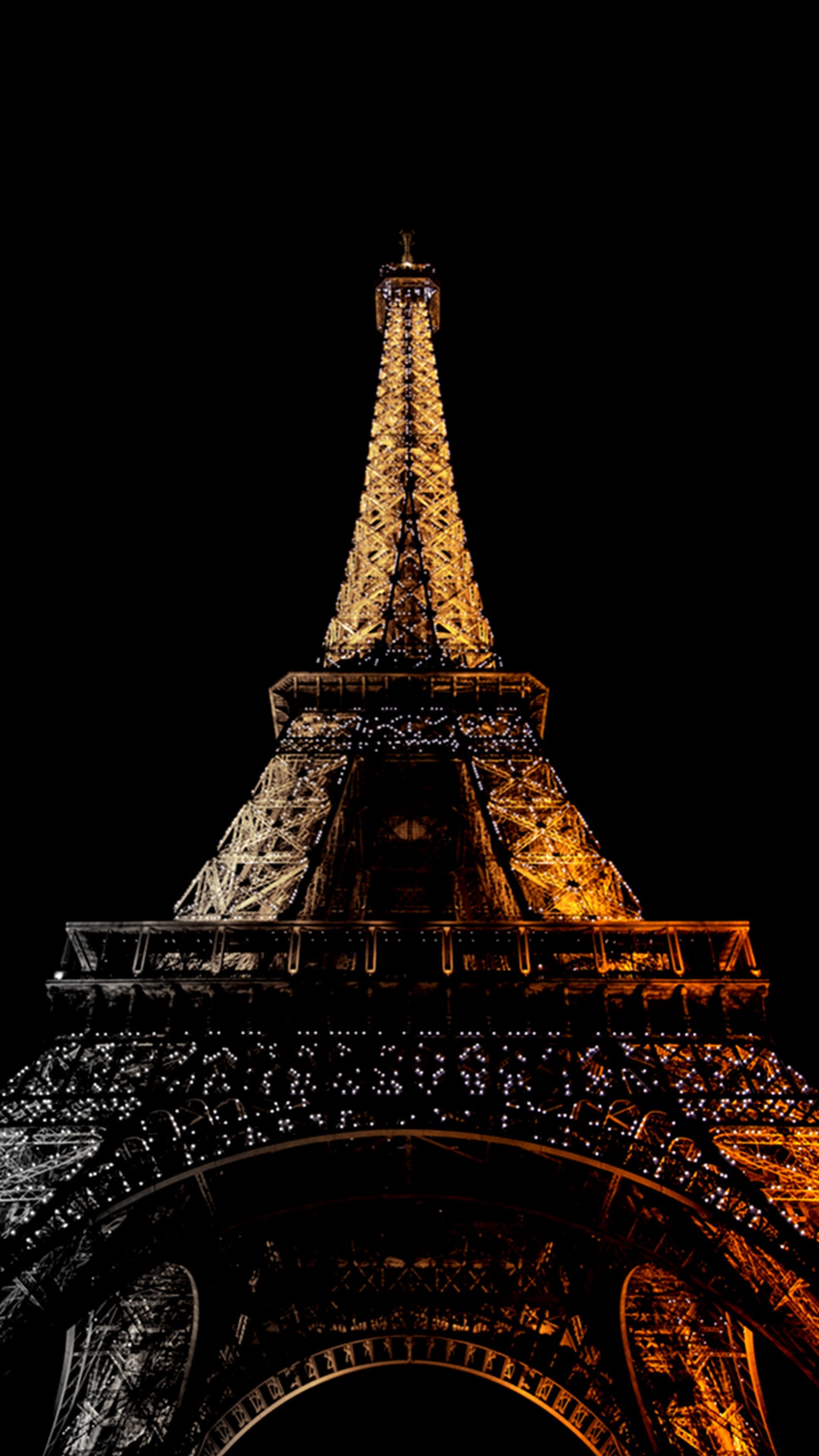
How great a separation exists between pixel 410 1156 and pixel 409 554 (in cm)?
1404

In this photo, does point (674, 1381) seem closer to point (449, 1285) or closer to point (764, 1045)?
point (449, 1285)

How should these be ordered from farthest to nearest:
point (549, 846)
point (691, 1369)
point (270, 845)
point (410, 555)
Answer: point (410, 555)
point (270, 845)
point (549, 846)
point (691, 1369)

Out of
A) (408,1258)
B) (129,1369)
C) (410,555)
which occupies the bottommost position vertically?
(129,1369)

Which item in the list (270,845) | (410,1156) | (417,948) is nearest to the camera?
(410,1156)

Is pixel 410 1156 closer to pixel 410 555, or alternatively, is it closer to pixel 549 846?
pixel 549 846

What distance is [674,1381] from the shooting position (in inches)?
433

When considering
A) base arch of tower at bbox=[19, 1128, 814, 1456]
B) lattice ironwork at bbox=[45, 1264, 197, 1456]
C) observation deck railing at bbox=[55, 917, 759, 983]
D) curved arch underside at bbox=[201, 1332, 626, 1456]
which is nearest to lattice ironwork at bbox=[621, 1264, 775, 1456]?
base arch of tower at bbox=[19, 1128, 814, 1456]

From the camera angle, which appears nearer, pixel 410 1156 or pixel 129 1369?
pixel 410 1156

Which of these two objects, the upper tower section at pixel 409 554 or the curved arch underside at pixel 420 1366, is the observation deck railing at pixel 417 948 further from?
the upper tower section at pixel 409 554

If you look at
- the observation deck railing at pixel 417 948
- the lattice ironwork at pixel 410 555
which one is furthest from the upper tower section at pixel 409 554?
the observation deck railing at pixel 417 948

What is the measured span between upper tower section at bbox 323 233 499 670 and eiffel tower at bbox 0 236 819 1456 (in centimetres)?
466

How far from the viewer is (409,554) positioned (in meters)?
21.1

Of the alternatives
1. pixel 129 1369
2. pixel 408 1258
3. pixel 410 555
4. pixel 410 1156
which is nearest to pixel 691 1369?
pixel 408 1258

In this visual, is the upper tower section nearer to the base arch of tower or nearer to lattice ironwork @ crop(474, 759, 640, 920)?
lattice ironwork @ crop(474, 759, 640, 920)
